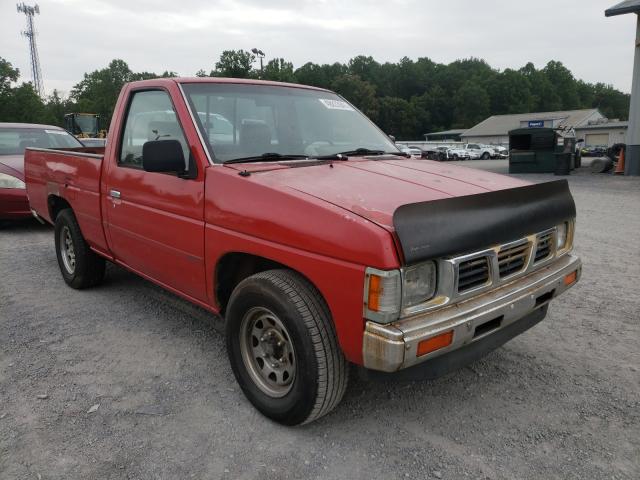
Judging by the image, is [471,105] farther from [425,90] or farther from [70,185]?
[70,185]

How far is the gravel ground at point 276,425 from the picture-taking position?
2332 millimetres

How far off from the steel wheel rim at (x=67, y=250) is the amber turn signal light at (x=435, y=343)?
406 centimetres

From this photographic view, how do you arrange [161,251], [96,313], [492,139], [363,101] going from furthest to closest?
1. [363,101]
2. [492,139]
3. [96,313]
4. [161,251]

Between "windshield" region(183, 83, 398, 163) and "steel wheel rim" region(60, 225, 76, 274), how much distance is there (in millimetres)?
2576

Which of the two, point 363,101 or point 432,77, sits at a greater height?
point 432,77

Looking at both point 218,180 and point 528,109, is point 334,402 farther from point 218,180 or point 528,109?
point 528,109

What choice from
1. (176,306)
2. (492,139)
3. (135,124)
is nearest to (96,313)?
(176,306)

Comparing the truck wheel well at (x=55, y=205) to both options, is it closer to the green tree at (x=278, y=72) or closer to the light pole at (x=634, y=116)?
the light pole at (x=634, y=116)

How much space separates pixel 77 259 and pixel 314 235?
11.1 feet

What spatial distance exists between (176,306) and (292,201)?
81.2 inches

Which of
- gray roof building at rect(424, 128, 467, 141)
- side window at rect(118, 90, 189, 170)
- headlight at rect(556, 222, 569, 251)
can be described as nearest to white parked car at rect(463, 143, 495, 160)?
gray roof building at rect(424, 128, 467, 141)

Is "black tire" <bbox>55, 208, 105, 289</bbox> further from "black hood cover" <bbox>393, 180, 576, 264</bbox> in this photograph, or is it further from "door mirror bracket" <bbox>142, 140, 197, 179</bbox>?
"black hood cover" <bbox>393, 180, 576, 264</bbox>

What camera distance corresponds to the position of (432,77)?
379ft

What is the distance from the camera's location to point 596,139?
6450cm
